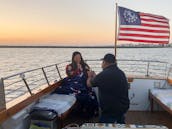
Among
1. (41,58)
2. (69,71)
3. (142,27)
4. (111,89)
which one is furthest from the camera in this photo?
Result: (41,58)

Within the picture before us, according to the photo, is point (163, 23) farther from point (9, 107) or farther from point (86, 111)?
point (9, 107)

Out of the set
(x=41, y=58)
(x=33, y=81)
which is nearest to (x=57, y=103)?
(x=33, y=81)

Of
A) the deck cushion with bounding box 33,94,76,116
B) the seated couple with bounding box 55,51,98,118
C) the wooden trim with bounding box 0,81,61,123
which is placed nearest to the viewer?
the wooden trim with bounding box 0,81,61,123

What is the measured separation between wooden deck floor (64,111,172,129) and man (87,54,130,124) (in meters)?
1.60

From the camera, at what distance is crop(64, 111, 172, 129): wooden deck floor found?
6.03 m

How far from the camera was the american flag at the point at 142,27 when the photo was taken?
673cm

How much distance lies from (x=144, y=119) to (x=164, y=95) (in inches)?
23.3

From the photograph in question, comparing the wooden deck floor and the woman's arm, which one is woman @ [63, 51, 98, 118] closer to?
the woman's arm

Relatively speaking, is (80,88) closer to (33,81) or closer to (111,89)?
(33,81)

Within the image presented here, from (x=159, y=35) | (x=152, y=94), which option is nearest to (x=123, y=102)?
(x=152, y=94)

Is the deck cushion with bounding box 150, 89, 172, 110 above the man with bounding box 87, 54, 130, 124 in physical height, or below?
below

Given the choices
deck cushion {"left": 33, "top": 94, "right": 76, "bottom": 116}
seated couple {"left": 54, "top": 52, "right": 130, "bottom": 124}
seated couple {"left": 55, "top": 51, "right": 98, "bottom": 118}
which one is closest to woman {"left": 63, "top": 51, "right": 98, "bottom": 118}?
seated couple {"left": 55, "top": 51, "right": 98, "bottom": 118}

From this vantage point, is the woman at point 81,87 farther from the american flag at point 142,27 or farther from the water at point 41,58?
the water at point 41,58

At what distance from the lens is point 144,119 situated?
6.30m
